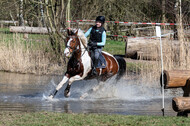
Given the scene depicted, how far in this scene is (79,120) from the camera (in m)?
7.76

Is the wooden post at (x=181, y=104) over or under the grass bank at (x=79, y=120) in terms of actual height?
over

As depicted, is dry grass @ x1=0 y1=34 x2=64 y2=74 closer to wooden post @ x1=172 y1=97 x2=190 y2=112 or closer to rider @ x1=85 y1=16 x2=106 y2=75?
rider @ x1=85 y1=16 x2=106 y2=75

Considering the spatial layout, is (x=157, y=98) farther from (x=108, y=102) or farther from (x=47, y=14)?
(x=47, y=14)

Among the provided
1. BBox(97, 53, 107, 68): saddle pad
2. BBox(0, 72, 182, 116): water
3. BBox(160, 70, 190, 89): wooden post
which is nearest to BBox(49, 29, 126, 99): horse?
BBox(97, 53, 107, 68): saddle pad

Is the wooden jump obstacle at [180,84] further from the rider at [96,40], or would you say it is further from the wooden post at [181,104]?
the rider at [96,40]

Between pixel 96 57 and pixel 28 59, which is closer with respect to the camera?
pixel 96 57

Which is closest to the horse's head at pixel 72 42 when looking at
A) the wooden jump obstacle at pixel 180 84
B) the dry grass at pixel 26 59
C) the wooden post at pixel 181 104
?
the wooden jump obstacle at pixel 180 84

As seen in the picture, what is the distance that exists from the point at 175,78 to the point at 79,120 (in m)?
2.51

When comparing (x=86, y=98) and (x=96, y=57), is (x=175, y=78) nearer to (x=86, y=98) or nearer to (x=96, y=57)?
(x=96, y=57)

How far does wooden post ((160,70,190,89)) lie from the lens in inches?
354

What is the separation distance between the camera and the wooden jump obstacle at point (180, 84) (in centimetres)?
859

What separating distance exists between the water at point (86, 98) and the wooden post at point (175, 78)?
88cm

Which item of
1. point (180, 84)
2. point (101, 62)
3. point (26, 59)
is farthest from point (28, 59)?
point (180, 84)

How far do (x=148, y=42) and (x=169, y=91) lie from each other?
17.8 ft
